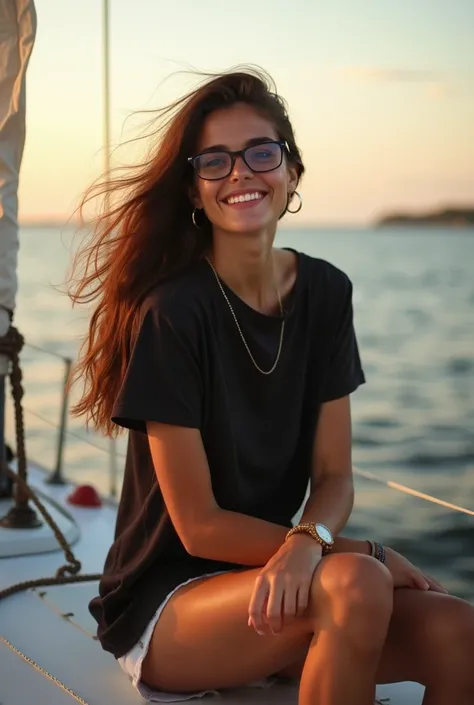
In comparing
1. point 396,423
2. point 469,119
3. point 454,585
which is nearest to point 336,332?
point 454,585

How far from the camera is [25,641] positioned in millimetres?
2461

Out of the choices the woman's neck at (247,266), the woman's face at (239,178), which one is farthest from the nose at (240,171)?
the woman's neck at (247,266)

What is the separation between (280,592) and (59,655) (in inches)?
26.8

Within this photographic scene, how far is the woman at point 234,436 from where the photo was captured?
194 cm

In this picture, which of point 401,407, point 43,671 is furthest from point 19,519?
point 401,407

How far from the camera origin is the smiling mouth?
7.16 feet

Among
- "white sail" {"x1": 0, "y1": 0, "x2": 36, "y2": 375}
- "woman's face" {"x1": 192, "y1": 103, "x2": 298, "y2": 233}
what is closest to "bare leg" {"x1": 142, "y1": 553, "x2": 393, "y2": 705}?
"woman's face" {"x1": 192, "y1": 103, "x2": 298, "y2": 233}

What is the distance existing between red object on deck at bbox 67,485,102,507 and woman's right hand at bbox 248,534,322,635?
5.68ft

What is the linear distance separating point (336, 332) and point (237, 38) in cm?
198

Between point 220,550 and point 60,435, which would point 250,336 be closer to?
point 220,550

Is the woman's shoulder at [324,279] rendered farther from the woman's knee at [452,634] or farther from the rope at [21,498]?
the rope at [21,498]

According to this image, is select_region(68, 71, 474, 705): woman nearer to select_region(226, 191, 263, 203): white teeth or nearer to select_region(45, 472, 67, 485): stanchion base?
select_region(226, 191, 263, 203): white teeth

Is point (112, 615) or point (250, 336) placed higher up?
point (250, 336)

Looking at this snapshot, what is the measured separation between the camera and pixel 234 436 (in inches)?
85.7
